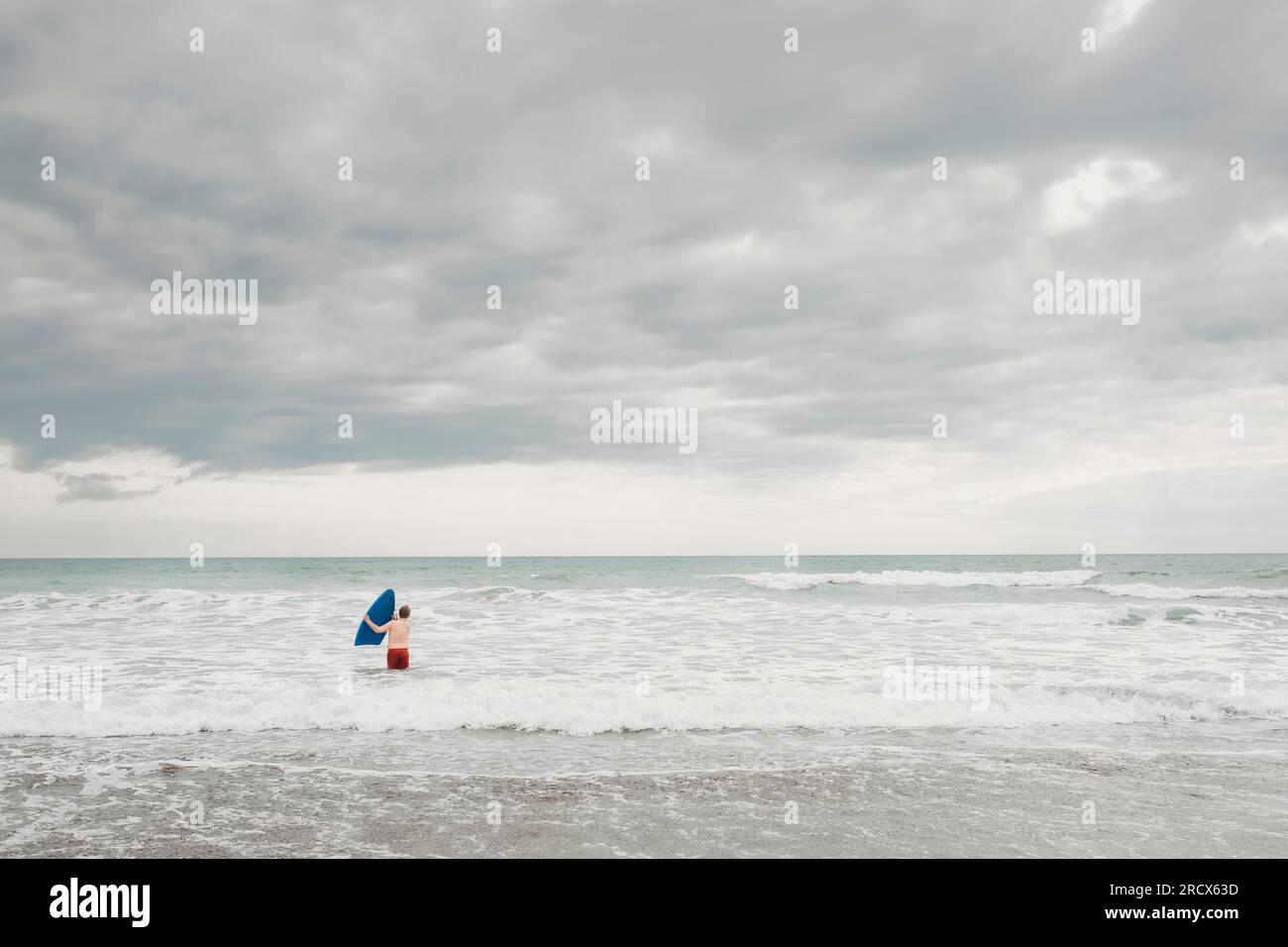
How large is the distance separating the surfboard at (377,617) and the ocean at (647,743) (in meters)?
0.56

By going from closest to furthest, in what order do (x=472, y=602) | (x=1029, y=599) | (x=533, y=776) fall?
(x=533, y=776), (x=472, y=602), (x=1029, y=599)

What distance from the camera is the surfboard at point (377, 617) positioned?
16250 millimetres

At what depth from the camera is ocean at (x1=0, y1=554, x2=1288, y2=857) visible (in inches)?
222

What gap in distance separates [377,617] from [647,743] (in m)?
9.81

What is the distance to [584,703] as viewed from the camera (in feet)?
33.8

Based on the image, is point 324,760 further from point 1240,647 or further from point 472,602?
point 472,602

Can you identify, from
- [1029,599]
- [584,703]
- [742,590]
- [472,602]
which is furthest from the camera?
[742,590]
